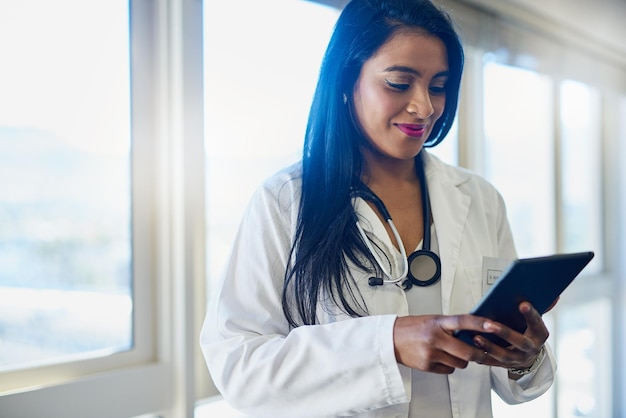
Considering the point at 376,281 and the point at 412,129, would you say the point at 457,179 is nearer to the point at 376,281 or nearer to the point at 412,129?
the point at 412,129

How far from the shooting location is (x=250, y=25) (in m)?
1.75

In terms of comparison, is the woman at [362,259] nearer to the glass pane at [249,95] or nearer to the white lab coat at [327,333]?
the white lab coat at [327,333]

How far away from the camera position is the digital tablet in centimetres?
79

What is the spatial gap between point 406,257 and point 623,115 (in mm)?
3204

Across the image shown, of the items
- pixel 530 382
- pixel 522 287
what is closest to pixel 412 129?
pixel 522 287

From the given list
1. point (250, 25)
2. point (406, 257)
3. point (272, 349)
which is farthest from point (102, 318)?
point (250, 25)

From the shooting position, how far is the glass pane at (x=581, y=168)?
3.15 meters

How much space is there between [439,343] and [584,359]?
2945 mm

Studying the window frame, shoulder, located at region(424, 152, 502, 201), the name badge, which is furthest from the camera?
the window frame

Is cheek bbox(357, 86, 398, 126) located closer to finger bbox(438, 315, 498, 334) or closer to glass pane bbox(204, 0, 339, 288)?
finger bbox(438, 315, 498, 334)

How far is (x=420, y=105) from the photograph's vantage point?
1079 mm

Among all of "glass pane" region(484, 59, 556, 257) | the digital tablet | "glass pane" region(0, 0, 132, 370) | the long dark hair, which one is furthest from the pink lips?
"glass pane" region(484, 59, 556, 257)

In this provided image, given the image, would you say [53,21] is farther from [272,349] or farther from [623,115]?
[623,115]

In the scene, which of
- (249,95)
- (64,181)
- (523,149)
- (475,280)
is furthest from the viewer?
(523,149)
